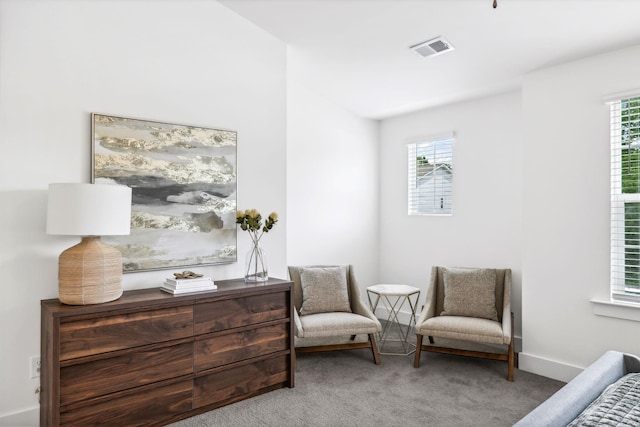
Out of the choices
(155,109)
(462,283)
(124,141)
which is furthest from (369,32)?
(462,283)

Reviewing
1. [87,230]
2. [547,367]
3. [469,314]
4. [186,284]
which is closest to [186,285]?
[186,284]

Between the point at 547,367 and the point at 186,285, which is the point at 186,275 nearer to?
the point at 186,285

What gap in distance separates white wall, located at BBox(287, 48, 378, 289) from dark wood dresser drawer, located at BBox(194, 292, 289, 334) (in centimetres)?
119

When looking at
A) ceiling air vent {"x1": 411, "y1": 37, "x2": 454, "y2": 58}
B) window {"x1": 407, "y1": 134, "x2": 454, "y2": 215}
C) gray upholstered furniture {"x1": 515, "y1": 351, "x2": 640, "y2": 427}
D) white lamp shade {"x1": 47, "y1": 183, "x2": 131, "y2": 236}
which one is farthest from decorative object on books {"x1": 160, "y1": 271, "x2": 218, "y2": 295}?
window {"x1": 407, "y1": 134, "x2": 454, "y2": 215}

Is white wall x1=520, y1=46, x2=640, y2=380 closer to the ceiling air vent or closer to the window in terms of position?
the ceiling air vent

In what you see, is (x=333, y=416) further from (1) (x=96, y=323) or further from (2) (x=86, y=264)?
(2) (x=86, y=264)

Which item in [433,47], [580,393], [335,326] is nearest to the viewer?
[580,393]

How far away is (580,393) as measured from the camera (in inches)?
66.5

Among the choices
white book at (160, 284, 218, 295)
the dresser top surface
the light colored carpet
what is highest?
white book at (160, 284, 218, 295)

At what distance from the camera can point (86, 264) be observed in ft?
7.73

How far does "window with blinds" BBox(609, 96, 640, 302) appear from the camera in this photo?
3.03m

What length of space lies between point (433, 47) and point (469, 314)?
2287 millimetres

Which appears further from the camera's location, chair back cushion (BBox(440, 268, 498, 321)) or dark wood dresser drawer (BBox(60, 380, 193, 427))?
chair back cushion (BBox(440, 268, 498, 321))

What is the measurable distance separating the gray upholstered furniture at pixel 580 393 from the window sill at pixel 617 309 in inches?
41.2
